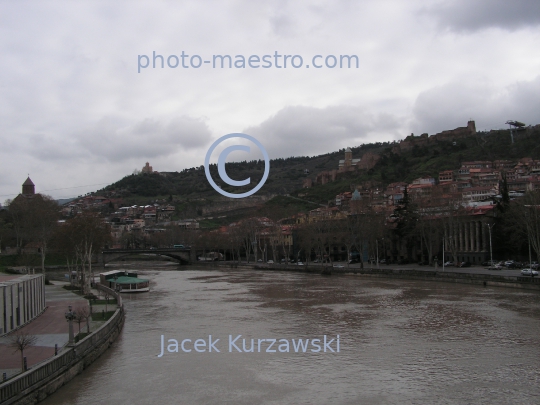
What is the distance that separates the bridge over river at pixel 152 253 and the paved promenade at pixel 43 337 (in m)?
51.6

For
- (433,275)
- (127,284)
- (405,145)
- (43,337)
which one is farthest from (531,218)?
(405,145)

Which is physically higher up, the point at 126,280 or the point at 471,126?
the point at 471,126

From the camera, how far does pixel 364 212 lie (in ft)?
220

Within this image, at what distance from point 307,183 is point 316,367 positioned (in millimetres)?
143083

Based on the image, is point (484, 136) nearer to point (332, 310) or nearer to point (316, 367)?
point (332, 310)

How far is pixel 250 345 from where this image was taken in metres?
19.8

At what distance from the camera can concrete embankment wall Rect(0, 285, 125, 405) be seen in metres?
11.9

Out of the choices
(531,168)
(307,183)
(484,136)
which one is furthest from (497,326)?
(307,183)

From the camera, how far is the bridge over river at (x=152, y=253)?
8356 cm

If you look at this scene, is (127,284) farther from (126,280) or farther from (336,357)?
(336,357)

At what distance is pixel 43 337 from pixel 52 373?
5958 mm

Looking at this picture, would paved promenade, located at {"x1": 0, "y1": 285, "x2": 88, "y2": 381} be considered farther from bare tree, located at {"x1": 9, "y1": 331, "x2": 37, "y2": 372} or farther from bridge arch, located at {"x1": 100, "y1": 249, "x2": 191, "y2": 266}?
bridge arch, located at {"x1": 100, "y1": 249, "x2": 191, "y2": 266}

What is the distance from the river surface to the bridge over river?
5291 cm

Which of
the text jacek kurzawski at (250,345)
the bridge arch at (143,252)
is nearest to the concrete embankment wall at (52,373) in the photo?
the text jacek kurzawski at (250,345)
